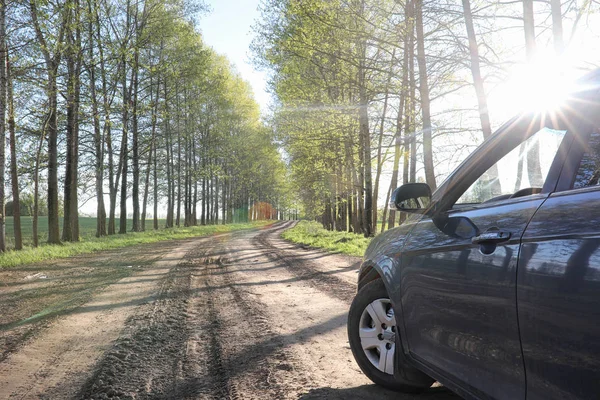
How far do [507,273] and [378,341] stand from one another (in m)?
1.34

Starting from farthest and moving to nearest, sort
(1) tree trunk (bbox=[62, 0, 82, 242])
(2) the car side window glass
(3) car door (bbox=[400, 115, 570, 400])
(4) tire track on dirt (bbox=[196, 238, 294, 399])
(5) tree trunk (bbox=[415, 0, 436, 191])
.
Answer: (1) tree trunk (bbox=[62, 0, 82, 242])
(5) tree trunk (bbox=[415, 0, 436, 191])
(4) tire track on dirt (bbox=[196, 238, 294, 399])
(3) car door (bbox=[400, 115, 570, 400])
(2) the car side window glass

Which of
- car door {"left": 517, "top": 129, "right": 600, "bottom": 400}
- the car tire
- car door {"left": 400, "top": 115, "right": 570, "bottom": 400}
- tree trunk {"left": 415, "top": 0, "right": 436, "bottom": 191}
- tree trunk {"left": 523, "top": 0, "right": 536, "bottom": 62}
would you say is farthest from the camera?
tree trunk {"left": 415, "top": 0, "right": 436, "bottom": 191}

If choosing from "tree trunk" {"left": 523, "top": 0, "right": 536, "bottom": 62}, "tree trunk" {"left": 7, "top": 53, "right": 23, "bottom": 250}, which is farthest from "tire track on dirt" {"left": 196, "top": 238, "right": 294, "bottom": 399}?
"tree trunk" {"left": 7, "top": 53, "right": 23, "bottom": 250}

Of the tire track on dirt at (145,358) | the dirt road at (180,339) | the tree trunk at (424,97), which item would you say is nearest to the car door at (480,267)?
the dirt road at (180,339)

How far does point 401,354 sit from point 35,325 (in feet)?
13.5

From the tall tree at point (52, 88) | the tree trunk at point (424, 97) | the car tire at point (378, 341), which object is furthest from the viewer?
the tall tree at point (52, 88)

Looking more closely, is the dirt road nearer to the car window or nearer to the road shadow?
the road shadow

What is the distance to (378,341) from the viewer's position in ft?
9.18

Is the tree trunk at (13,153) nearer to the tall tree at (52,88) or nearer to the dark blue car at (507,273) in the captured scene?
the tall tree at (52,88)

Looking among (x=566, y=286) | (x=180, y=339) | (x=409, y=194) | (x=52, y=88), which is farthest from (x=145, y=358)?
(x=52, y=88)

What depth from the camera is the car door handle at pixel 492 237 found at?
5.77 feet

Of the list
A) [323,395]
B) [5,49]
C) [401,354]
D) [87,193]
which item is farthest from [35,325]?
[87,193]

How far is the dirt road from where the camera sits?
2898 mm

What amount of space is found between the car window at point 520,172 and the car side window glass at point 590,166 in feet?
0.50
